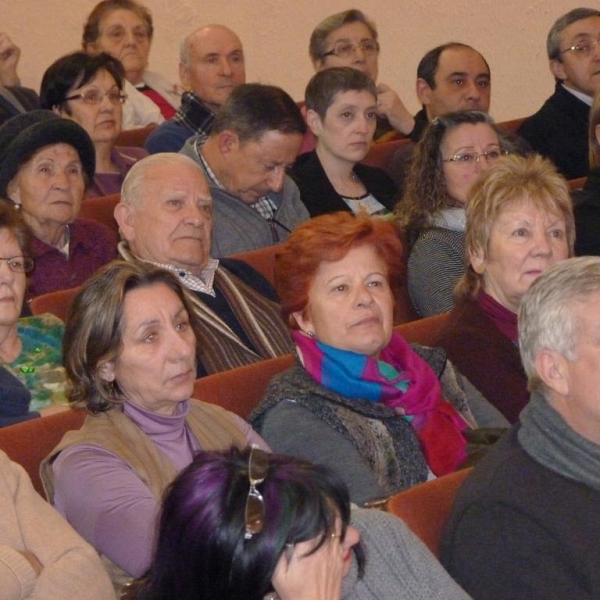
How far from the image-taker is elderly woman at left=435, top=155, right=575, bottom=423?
107 inches

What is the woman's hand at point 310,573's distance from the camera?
4.87 ft

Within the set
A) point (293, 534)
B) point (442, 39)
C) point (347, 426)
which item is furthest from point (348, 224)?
point (442, 39)

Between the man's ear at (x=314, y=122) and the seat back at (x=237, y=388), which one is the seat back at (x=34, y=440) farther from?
the man's ear at (x=314, y=122)

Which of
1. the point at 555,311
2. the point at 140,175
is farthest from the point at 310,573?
the point at 140,175

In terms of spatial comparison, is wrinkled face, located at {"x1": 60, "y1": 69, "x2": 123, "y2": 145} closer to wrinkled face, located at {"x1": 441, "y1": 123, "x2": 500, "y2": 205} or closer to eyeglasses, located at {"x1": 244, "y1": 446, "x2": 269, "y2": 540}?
wrinkled face, located at {"x1": 441, "y1": 123, "x2": 500, "y2": 205}

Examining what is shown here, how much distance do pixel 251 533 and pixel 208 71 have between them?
12.6 feet

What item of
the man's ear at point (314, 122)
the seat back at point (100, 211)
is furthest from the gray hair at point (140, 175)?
the man's ear at point (314, 122)

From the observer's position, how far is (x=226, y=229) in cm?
379

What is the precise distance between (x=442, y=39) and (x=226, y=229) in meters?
2.60

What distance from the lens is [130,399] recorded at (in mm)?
2336

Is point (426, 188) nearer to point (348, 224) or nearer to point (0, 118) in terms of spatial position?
point (348, 224)

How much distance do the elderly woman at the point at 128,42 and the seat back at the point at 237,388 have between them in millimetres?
3100

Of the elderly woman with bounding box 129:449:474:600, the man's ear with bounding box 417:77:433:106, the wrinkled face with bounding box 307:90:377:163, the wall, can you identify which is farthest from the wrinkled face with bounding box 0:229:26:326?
the wall

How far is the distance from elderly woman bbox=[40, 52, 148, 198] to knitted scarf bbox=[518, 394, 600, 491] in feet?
8.60
